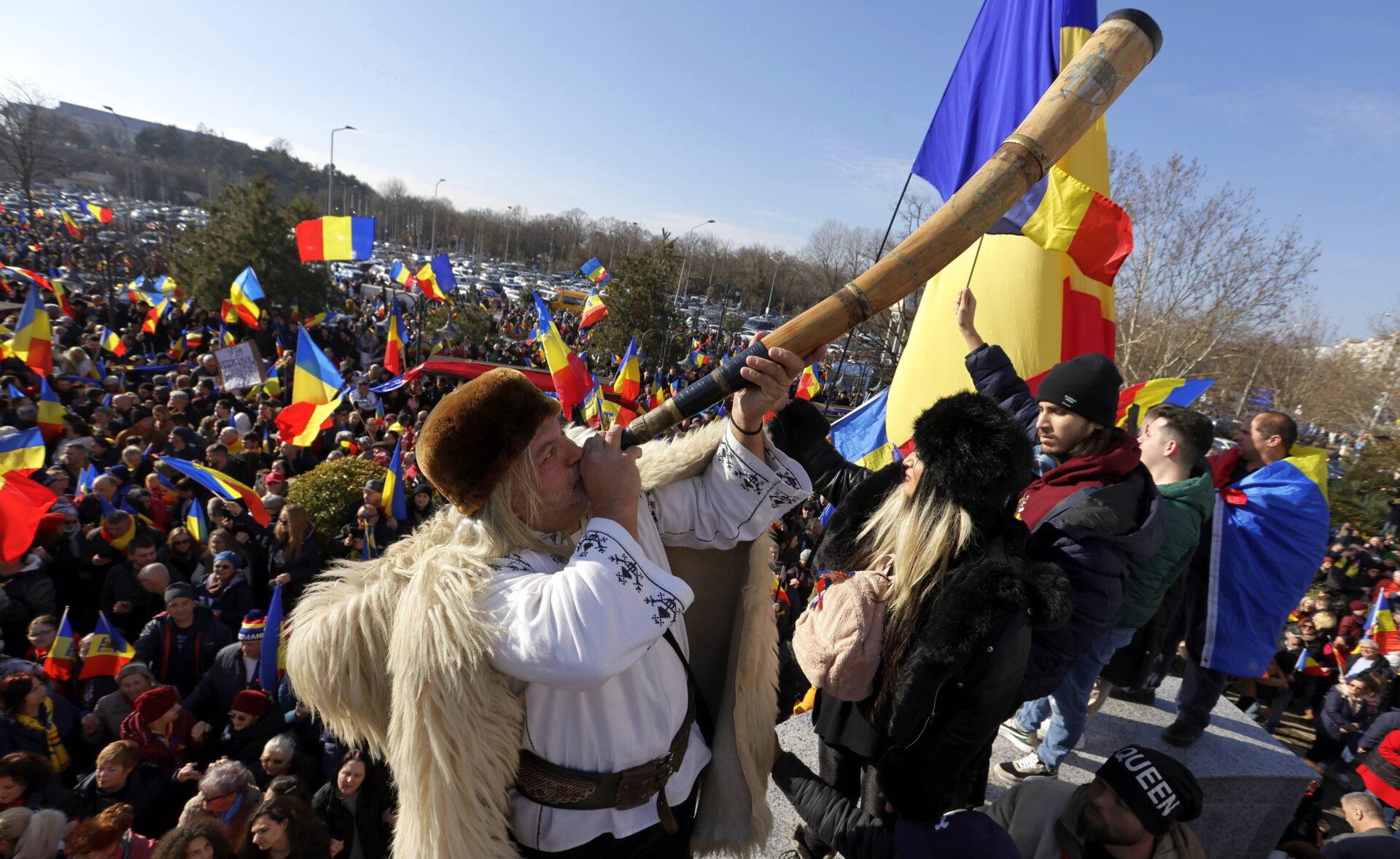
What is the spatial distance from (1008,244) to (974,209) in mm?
4305

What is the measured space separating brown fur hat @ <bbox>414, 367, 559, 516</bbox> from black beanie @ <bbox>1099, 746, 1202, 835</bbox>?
186 cm

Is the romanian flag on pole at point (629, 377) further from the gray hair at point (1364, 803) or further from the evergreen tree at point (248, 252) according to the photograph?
Answer: the evergreen tree at point (248, 252)

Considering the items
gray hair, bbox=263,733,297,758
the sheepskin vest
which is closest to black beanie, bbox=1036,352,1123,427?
the sheepskin vest

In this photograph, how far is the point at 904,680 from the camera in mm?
1744

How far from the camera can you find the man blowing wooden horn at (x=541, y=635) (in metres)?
1.37

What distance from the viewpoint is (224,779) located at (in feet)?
10.8

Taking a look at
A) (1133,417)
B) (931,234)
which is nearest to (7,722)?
(931,234)

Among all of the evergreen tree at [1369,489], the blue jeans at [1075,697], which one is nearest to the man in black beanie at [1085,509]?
the blue jeans at [1075,697]

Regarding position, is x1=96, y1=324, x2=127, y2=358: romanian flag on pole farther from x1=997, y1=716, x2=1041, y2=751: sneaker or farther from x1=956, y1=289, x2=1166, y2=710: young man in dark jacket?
x1=956, y1=289, x2=1166, y2=710: young man in dark jacket

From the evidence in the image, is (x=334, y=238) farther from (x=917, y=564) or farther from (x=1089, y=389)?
(x=917, y=564)

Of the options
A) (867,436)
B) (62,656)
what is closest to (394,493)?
(62,656)

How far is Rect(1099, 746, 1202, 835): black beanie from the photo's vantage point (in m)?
1.95

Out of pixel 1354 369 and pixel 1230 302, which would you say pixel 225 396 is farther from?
pixel 1354 369

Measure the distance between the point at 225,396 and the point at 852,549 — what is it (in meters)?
12.8
